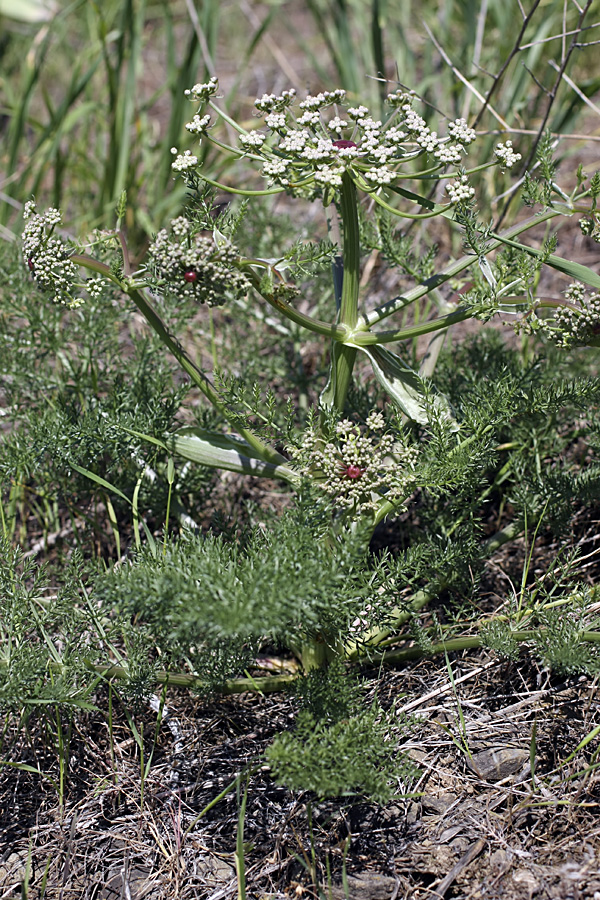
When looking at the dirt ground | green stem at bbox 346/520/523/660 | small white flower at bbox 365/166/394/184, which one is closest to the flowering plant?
small white flower at bbox 365/166/394/184

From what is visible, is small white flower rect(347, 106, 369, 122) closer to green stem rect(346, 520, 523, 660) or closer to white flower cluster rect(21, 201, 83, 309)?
white flower cluster rect(21, 201, 83, 309)

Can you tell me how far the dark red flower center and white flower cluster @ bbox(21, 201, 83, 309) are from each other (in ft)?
2.72

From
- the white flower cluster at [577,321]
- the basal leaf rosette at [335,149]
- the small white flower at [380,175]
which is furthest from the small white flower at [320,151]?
the white flower cluster at [577,321]

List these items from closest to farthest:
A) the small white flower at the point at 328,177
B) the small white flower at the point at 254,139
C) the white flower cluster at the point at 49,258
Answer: the small white flower at the point at 328,177
the small white flower at the point at 254,139
the white flower cluster at the point at 49,258

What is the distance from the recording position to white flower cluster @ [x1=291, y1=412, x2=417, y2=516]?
1877 millimetres

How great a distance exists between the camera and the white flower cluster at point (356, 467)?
1877 millimetres

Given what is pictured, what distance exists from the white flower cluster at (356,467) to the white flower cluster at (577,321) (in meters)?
0.49

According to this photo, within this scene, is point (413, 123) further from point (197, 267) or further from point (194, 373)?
point (194, 373)

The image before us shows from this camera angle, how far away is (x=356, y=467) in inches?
74.9

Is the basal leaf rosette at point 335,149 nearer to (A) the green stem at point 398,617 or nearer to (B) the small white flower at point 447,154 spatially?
(B) the small white flower at point 447,154

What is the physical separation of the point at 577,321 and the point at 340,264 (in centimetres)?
71

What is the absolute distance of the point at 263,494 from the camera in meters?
2.87

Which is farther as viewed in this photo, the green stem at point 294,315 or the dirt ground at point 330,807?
the green stem at point 294,315

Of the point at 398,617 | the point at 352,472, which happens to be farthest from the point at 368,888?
the point at 352,472
